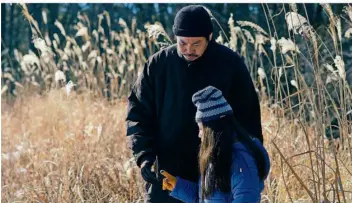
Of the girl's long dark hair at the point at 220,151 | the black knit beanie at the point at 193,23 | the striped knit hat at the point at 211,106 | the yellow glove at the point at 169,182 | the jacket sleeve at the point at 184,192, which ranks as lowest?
the jacket sleeve at the point at 184,192

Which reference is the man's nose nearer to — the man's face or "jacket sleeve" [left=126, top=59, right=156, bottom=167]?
the man's face

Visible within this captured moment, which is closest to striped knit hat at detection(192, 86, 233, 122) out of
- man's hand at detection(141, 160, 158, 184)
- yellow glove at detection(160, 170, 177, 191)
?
yellow glove at detection(160, 170, 177, 191)

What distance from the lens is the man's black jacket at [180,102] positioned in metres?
3.03

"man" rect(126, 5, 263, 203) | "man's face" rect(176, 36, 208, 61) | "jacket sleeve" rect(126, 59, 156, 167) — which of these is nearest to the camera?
"man's face" rect(176, 36, 208, 61)

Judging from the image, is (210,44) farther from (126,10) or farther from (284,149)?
(126,10)

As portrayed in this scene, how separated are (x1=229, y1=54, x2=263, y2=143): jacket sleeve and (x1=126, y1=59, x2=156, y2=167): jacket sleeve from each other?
0.39 metres

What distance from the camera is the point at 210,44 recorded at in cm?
303

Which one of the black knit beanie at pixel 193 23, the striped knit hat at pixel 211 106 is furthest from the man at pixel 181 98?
the striped knit hat at pixel 211 106

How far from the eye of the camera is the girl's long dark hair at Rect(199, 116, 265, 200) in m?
2.60

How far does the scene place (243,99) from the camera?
3.02m

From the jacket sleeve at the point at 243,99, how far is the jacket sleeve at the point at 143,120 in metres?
0.39

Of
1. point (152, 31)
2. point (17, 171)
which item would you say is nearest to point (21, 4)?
point (152, 31)

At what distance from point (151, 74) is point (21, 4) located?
812 millimetres

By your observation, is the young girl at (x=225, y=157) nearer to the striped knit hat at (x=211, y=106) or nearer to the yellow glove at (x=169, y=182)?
the striped knit hat at (x=211, y=106)
